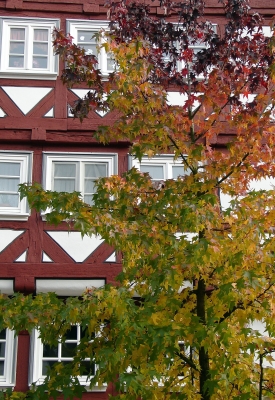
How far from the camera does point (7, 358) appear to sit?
10.5 metres

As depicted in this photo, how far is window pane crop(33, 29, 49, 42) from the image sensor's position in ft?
41.6

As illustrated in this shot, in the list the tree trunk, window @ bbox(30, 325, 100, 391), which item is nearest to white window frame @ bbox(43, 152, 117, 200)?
window @ bbox(30, 325, 100, 391)

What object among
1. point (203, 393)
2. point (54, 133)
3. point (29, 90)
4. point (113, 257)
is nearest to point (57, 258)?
point (113, 257)

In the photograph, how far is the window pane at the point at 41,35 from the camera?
12672mm

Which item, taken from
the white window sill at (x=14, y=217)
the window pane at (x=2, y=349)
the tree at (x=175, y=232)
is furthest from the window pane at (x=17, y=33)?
the window pane at (x=2, y=349)

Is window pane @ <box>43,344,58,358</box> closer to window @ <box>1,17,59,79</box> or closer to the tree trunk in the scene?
the tree trunk

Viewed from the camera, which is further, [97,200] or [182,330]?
[97,200]

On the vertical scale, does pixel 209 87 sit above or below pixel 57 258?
above

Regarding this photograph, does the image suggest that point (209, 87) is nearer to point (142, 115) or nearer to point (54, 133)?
point (142, 115)

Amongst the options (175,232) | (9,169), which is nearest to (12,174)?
(9,169)

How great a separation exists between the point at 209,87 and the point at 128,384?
3.77 meters

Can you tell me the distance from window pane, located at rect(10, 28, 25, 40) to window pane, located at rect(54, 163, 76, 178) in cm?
269

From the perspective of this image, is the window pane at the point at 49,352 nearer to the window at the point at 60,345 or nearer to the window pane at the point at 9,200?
the window at the point at 60,345

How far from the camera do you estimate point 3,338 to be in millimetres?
10641
